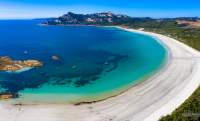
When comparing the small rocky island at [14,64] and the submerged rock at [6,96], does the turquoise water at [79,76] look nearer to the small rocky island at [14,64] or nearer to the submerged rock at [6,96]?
the submerged rock at [6,96]

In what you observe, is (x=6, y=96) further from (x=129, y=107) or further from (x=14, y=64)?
(x=14, y=64)

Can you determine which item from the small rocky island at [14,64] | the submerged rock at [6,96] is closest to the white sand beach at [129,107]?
the submerged rock at [6,96]

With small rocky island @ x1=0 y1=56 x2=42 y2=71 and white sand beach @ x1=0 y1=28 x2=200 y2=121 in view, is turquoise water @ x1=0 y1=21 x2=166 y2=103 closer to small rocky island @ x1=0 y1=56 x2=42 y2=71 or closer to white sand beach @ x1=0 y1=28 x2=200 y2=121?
small rocky island @ x1=0 y1=56 x2=42 y2=71

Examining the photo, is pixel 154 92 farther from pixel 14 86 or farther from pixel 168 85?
pixel 14 86

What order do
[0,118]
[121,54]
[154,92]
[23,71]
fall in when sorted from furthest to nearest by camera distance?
[121,54] < [23,71] < [154,92] < [0,118]

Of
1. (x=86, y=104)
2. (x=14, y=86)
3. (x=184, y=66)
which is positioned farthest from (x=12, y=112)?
(x=184, y=66)

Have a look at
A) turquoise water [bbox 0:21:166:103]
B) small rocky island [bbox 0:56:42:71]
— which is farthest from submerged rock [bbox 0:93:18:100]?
small rocky island [bbox 0:56:42:71]

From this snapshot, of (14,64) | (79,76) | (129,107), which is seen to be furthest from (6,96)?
(14,64)

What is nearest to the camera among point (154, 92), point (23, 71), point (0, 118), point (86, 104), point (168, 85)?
point (0, 118)

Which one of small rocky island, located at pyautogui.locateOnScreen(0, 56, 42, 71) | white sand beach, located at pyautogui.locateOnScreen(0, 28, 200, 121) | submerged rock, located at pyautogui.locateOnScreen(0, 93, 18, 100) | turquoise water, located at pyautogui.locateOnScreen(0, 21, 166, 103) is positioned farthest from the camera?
small rocky island, located at pyautogui.locateOnScreen(0, 56, 42, 71)
